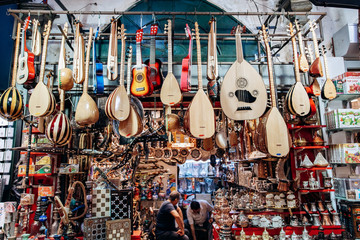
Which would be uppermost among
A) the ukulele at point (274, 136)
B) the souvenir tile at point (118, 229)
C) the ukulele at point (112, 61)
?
the ukulele at point (112, 61)

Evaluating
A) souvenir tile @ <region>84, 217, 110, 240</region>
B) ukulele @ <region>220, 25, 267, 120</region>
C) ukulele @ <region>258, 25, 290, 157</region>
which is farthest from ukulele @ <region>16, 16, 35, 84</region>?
ukulele @ <region>258, 25, 290, 157</region>

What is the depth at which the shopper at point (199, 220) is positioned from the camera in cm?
526

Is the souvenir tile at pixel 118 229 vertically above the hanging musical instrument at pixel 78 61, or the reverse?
the hanging musical instrument at pixel 78 61

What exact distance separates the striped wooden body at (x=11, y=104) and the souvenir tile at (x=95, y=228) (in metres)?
1.38

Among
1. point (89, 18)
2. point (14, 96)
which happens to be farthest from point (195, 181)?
point (14, 96)

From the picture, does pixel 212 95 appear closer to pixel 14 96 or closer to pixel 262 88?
pixel 262 88

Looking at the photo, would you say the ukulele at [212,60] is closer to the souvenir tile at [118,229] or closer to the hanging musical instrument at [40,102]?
the hanging musical instrument at [40,102]

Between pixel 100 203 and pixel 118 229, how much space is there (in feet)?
1.16

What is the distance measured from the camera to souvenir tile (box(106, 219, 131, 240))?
8.84 feet

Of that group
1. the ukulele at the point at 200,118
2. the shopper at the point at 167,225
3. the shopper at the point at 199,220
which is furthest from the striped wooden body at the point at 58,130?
the shopper at the point at 199,220

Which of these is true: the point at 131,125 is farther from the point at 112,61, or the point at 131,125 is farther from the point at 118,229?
the point at 118,229

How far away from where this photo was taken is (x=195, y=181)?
7.15m

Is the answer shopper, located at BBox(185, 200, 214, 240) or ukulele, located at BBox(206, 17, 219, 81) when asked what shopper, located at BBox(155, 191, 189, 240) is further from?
ukulele, located at BBox(206, 17, 219, 81)

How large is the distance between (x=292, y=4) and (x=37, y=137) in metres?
4.70
